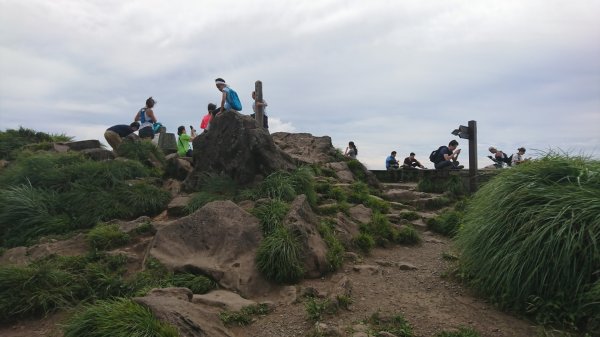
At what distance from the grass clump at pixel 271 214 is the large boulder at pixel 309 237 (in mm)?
157

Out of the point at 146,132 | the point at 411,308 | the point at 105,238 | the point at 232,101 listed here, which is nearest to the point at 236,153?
the point at 232,101

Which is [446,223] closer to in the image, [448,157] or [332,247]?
[332,247]

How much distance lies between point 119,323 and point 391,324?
102 inches

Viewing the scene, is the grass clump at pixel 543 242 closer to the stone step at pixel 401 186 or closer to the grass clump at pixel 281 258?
the grass clump at pixel 281 258

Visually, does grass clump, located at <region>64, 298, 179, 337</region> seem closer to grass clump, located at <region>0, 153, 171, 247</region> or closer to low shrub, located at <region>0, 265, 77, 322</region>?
low shrub, located at <region>0, 265, 77, 322</region>

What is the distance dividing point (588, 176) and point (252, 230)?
169 inches

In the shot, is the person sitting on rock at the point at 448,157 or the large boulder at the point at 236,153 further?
the person sitting on rock at the point at 448,157

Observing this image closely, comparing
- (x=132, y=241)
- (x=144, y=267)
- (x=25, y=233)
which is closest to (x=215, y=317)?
(x=144, y=267)

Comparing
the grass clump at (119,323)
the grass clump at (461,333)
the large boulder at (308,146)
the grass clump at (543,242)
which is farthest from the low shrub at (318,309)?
the large boulder at (308,146)

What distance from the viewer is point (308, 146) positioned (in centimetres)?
1385

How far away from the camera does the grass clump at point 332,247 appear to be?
20.2 ft

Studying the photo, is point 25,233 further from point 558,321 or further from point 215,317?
point 558,321

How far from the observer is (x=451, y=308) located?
4828 millimetres

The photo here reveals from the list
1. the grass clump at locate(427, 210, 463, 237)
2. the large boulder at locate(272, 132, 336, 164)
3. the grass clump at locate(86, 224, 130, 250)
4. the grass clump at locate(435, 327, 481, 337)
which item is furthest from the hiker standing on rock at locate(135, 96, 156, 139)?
the grass clump at locate(435, 327, 481, 337)
